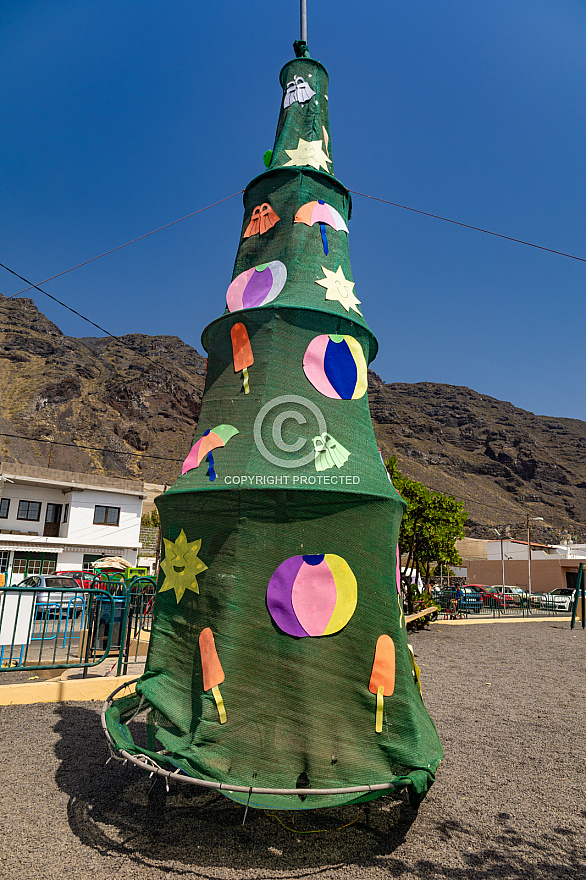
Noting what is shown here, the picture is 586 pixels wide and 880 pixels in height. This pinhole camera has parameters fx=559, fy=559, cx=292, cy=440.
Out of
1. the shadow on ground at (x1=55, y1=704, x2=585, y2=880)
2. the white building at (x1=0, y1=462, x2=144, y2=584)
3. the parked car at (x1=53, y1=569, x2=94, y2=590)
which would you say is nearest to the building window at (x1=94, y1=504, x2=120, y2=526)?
the white building at (x1=0, y1=462, x2=144, y2=584)

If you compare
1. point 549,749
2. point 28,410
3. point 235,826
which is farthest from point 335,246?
point 28,410

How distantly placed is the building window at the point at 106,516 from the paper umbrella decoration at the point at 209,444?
102 ft

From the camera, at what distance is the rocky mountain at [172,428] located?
82431 millimetres

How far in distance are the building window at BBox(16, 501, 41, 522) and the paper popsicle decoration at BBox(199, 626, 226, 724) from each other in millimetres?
32293

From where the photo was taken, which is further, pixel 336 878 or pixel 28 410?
pixel 28 410

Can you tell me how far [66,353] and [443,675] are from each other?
114 m

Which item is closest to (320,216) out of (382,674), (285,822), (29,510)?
(382,674)

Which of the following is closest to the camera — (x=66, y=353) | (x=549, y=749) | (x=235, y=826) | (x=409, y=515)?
(x=235, y=826)

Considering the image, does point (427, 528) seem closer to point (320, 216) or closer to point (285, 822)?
point (320, 216)

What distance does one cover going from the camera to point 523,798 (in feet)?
15.7

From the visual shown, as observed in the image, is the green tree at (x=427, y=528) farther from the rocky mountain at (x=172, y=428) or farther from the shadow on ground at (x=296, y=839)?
the rocky mountain at (x=172, y=428)

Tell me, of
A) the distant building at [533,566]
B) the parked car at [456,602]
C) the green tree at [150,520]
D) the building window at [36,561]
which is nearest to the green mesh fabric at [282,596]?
the parked car at [456,602]

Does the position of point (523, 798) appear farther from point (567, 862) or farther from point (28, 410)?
point (28, 410)

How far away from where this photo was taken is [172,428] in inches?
4003
